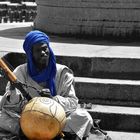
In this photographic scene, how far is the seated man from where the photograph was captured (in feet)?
17.3

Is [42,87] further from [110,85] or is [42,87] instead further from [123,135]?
[110,85]

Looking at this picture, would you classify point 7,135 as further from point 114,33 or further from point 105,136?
point 114,33

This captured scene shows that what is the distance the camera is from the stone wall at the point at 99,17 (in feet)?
30.3

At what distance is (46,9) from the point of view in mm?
10156

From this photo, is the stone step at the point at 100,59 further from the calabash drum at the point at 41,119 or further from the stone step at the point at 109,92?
the calabash drum at the point at 41,119

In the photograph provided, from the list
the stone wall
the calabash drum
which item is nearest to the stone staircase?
the calabash drum

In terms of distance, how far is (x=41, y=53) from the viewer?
17.3 ft

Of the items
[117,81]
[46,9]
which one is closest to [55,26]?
[46,9]

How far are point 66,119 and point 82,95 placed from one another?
4.52 ft

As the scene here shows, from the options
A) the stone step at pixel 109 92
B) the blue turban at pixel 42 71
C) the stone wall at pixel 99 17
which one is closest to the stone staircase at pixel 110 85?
the stone step at pixel 109 92

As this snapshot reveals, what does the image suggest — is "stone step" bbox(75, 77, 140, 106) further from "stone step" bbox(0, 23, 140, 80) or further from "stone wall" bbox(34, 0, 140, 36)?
"stone wall" bbox(34, 0, 140, 36)

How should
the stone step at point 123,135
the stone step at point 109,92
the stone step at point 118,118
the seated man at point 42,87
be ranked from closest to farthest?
the seated man at point 42,87 → the stone step at point 123,135 → the stone step at point 118,118 → the stone step at point 109,92

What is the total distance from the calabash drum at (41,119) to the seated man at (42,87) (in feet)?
0.67

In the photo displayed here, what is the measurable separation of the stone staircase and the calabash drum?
1.09 metres
